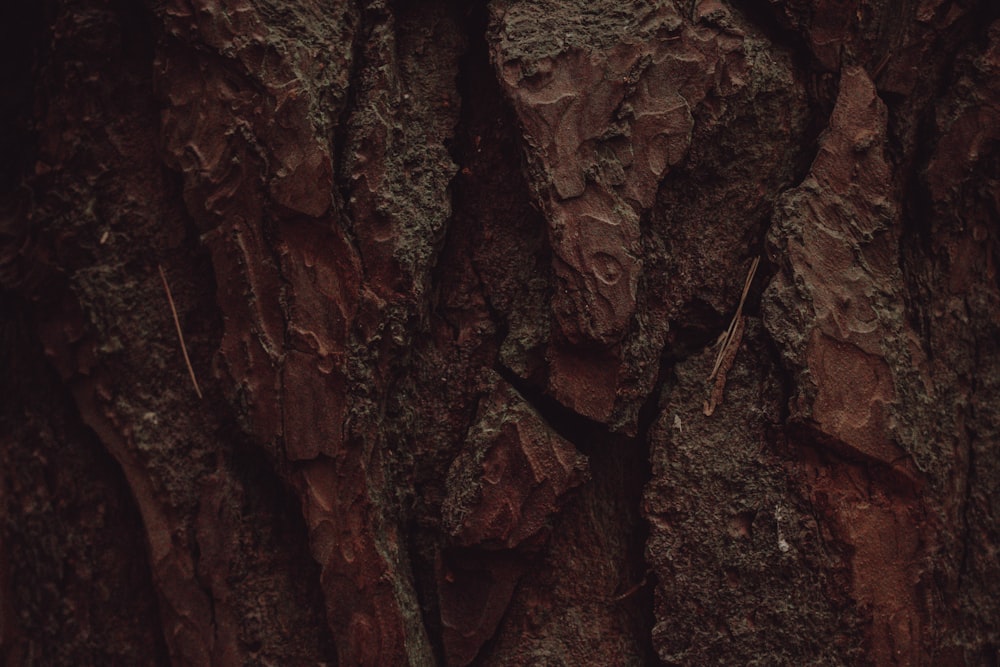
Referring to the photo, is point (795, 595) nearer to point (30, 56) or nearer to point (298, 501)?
point (298, 501)

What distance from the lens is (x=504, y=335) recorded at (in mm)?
1319

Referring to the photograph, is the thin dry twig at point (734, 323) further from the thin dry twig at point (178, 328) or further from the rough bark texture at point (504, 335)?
the thin dry twig at point (178, 328)

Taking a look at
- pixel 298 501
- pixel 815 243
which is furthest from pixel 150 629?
pixel 815 243

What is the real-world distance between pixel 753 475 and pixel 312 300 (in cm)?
72

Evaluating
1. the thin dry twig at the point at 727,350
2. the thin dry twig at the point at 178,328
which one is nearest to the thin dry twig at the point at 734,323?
the thin dry twig at the point at 727,350

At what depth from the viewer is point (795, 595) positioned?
3.98 ft

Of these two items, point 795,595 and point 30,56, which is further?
point 30,56

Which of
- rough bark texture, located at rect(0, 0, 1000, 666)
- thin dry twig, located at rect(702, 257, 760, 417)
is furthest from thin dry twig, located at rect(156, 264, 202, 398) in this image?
thin dry twig, located at rect(702, 257, 760, 417)

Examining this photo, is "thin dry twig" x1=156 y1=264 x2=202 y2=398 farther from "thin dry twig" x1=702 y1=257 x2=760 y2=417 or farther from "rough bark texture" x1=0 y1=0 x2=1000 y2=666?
"thin dry twig" x1=702 y1=257 x2=760 y2=417

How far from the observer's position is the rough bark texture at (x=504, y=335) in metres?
1.23

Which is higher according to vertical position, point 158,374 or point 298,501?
point 158,374

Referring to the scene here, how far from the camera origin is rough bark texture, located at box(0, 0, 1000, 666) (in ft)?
4.02

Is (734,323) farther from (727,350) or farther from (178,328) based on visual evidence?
(178,328)

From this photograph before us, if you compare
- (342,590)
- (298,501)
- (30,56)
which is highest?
(30,56)
